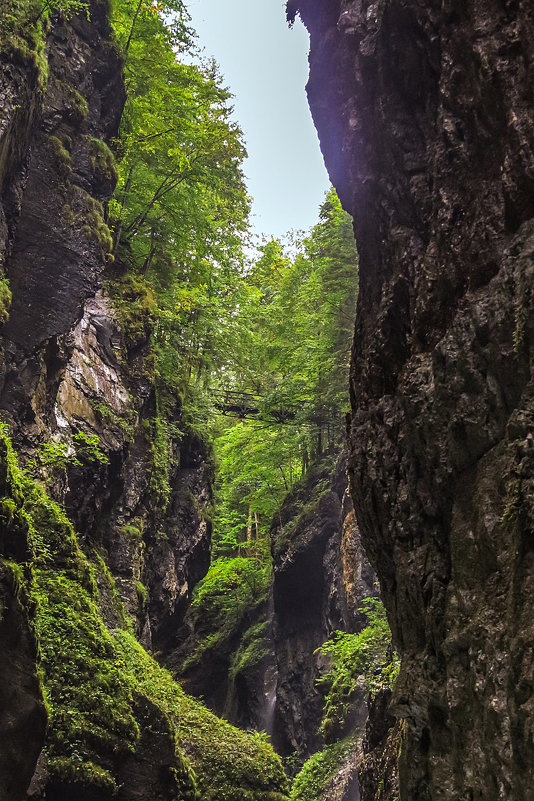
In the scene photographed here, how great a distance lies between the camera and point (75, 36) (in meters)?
11.9

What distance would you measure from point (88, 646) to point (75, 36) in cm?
1156

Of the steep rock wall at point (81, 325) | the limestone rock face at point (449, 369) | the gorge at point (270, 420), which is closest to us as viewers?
the limestone rock face at point (449, 369)

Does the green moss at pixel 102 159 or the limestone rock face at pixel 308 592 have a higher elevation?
the green moss at pixel 102 159

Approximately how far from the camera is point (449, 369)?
4281 millimetres

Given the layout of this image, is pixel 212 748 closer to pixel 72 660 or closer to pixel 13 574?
pixel 72 660

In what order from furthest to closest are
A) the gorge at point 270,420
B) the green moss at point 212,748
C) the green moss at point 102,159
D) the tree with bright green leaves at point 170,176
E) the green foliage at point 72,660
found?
the tree with bright green leaves at point 170,176 < the green moss at point 102,159 < the green moss at point 212,748 < the green foliage at point 72,660 < the gorge at point 270,420

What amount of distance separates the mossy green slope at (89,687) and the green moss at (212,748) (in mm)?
19

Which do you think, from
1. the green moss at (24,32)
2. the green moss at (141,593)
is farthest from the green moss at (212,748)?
the green moss at (24,32)

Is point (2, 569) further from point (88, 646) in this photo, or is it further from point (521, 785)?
point (521, 785)

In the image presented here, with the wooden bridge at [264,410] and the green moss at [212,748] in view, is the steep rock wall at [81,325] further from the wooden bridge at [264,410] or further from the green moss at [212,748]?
the wooden bridge at [264,410]

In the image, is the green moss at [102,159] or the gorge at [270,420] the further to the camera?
the green moss at [102,159]

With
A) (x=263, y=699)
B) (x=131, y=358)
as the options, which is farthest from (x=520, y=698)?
(x=263, y=699)

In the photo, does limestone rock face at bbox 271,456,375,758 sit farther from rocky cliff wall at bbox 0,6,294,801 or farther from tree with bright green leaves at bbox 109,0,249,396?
tree with bright green leaves at bbox 109,0,249,396

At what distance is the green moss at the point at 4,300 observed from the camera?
820cm
